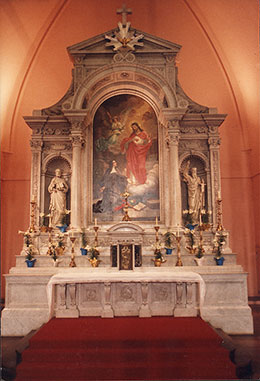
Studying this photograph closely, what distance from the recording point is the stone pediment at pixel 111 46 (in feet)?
30.9

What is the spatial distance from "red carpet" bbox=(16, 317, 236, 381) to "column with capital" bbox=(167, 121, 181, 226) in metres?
3.01

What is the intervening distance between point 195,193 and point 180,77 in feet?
16.7

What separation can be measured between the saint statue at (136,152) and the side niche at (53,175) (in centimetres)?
160

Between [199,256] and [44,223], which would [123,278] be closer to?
[199,256]

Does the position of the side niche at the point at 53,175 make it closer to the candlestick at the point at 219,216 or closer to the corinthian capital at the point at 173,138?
the corinthian capital at the point at 173,138

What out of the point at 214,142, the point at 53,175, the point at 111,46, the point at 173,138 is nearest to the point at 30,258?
the point at 53,175

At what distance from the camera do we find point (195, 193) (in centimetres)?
924

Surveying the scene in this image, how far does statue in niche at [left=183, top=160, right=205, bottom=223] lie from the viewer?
912 centimetres

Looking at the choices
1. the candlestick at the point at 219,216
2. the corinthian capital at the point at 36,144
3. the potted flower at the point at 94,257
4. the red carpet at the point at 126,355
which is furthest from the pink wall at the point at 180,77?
the red carpet at the point at 126,355

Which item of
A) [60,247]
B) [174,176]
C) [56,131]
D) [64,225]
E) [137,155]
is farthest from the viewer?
[137,155]

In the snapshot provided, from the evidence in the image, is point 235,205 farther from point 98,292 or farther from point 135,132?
point 98,292

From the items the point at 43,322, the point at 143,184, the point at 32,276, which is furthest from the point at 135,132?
the point at 43,322

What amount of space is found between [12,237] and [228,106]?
838 centimetres

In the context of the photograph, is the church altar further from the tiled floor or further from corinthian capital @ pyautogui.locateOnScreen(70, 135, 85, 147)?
the tiled floor
